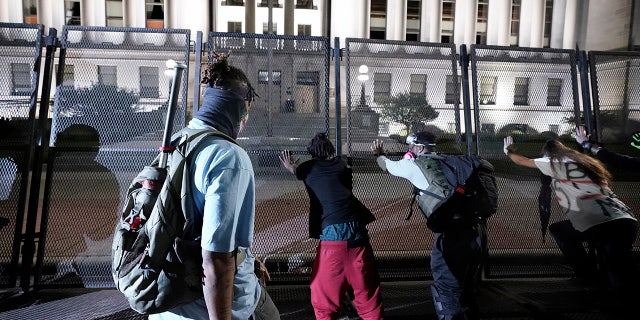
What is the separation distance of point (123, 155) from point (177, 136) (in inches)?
104

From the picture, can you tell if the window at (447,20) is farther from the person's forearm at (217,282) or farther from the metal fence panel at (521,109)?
the person's forearm at (217,282)

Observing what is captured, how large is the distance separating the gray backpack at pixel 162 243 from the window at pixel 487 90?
3.98 metres

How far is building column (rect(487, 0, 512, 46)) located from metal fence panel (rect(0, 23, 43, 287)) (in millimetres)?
39018

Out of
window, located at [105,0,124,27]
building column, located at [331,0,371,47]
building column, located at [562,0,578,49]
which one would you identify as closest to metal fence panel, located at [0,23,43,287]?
building column, located at [331,0,371,47]

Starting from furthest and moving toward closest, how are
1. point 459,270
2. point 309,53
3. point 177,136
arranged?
point 309,53 → point 459,270 → point 177,136

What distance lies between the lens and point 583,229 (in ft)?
13.5

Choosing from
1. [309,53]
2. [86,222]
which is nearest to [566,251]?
[309,53]

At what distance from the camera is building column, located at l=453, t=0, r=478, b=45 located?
38125mm

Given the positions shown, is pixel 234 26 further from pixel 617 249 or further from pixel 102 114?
pixel 617 249

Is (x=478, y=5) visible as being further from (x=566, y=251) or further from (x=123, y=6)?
(x=566, y=251)

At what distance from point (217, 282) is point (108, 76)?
357 cm

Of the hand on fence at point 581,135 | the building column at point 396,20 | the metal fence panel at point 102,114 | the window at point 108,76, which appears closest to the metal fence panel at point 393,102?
the hand on fence at point 581,135

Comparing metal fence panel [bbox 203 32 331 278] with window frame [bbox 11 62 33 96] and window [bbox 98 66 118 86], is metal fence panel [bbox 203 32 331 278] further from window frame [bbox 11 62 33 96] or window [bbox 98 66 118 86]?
window frame [bbox 11 62 33 96]

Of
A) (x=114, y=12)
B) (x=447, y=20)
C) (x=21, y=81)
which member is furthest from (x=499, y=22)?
(x=21, y=81)
